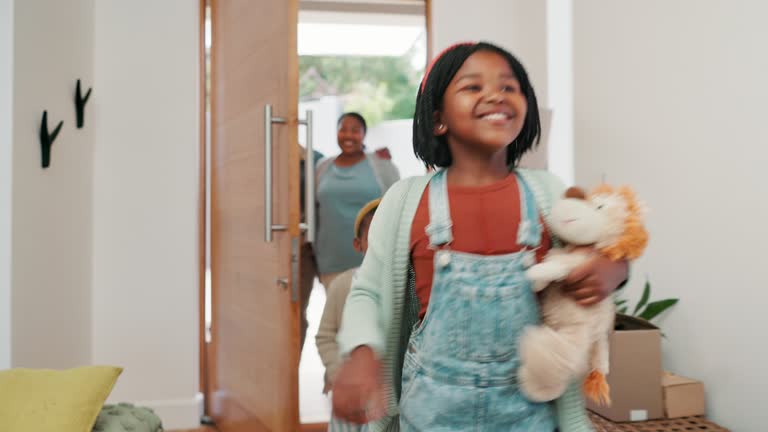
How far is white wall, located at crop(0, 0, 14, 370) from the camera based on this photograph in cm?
220

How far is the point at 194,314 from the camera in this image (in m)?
3.18

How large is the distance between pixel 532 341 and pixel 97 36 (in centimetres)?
291

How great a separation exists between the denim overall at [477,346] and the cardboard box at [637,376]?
1.20 metres

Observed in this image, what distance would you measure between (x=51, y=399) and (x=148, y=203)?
1512 millimetres

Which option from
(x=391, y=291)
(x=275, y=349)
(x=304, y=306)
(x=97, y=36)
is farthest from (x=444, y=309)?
(x=97, y=36)

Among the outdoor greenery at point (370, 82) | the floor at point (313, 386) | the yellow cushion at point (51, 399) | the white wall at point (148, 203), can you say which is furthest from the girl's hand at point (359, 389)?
the outdoor greenery at point (370, 82)

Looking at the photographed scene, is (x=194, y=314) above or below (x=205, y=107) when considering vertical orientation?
below

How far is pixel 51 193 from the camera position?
2582 mm

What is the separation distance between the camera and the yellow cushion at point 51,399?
1731 mm

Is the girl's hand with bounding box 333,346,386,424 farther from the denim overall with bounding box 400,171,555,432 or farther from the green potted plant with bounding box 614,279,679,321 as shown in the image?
the green potted plant with bounding box 614,279,679,321

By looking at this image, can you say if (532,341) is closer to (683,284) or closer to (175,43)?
(683,284)

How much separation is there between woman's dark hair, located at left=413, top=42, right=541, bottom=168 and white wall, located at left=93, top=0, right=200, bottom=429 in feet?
7.82

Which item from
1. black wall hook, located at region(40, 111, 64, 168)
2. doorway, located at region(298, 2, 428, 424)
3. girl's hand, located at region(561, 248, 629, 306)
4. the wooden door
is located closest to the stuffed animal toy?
girl's hand, located at region(561, 248, 629, 306)

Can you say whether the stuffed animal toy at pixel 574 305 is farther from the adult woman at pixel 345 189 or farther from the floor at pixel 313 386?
the adult woman at pixel 345 189
